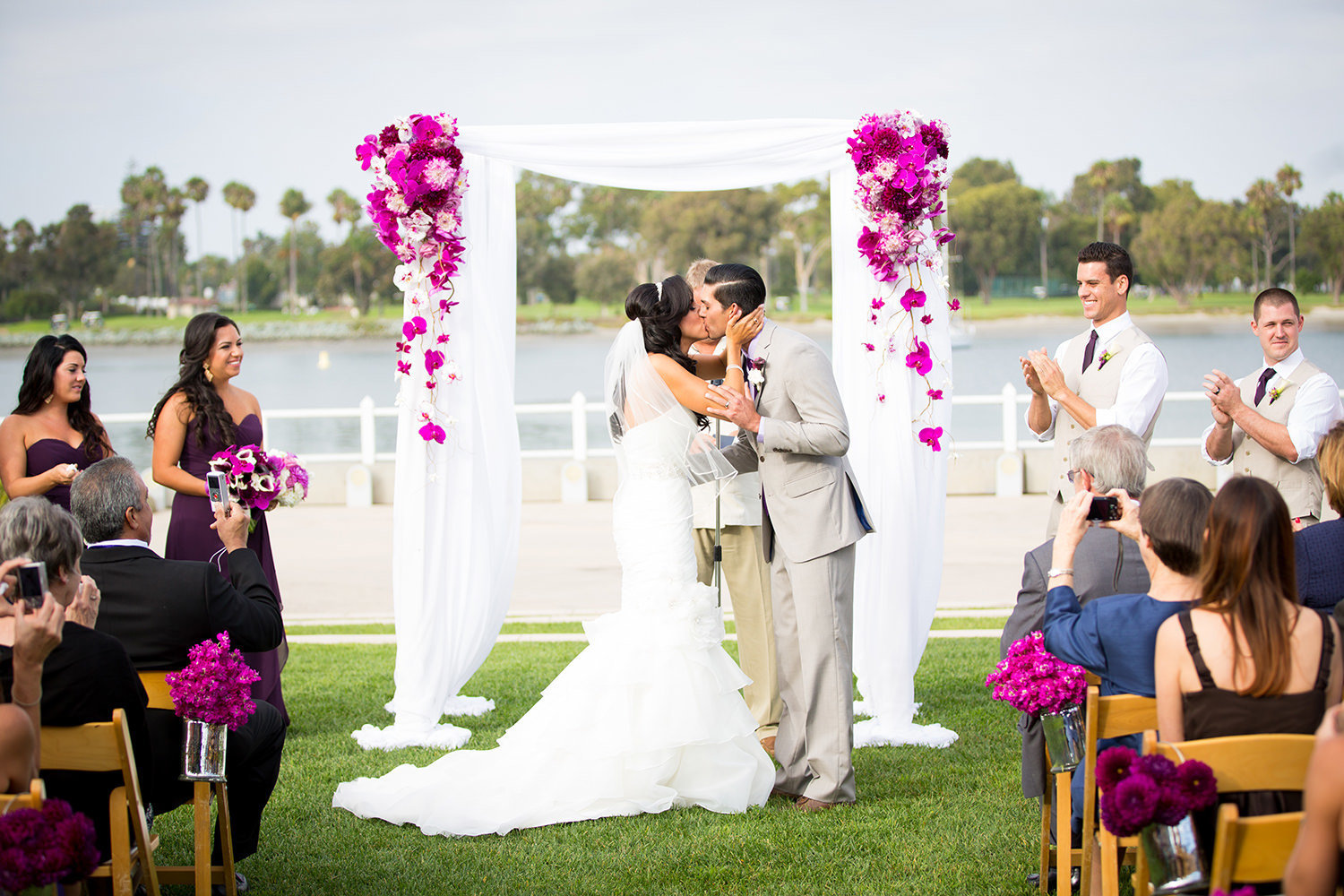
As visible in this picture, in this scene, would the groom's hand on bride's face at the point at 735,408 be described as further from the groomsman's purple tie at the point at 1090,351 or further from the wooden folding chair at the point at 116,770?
the wooden folding chair at the point at 116,770

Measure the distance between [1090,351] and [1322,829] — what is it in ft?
11.1

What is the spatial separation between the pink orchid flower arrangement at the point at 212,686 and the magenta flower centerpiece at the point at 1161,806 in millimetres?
2230

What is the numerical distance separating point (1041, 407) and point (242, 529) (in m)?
3.46

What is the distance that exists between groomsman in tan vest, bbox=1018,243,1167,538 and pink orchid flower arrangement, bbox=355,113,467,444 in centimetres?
269

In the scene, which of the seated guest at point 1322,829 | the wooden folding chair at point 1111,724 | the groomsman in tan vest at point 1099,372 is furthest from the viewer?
the groomsman in tan vest at point 1099,372

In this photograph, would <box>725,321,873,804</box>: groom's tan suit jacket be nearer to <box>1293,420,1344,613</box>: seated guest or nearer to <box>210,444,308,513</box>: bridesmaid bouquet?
<box>1293,420,1344,613</box>: seated guest

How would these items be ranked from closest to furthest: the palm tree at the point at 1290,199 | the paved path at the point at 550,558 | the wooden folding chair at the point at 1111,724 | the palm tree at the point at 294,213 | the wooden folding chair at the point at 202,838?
the wooden folding chair at the point at 1111,724 → the wooden folding chair at the point at 202,838 → the paved path at the point at 550,558 → the palm tree at the point at 1290,199 → the palm tree at the point at 294,213

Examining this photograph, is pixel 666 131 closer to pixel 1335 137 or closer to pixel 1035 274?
pixel 1035 274

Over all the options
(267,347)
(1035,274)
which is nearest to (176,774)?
(1035,274)

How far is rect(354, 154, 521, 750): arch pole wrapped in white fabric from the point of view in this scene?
5.65 m

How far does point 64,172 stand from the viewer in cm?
7806

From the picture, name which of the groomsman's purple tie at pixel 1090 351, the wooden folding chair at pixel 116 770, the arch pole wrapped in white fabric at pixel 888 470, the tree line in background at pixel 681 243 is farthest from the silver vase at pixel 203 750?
the tree line in background at pixel 681 243

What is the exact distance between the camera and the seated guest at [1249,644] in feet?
8.45

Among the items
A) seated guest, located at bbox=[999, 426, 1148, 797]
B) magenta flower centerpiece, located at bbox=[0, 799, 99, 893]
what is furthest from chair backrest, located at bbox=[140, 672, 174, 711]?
seated guest, located at bbox=[999, 426, 1148, 797]
